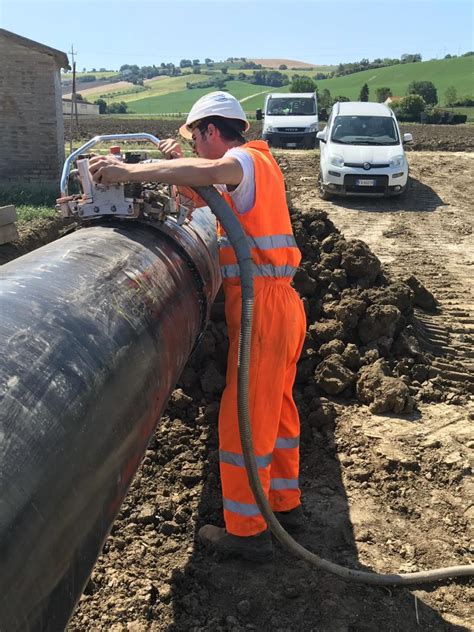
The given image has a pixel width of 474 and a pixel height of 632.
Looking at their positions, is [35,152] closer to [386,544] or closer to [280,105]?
[280,105]

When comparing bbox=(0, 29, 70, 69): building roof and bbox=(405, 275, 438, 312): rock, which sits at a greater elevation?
bbox=(0, 29, 70, 69): building roof

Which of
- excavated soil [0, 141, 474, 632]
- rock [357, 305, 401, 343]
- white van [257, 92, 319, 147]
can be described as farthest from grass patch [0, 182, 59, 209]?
white van [257, 92, 319, 147]

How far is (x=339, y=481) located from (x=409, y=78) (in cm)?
7973

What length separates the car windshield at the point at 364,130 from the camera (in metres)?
14.3

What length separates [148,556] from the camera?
3.46 metres

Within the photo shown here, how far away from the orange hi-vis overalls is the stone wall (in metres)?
12.2

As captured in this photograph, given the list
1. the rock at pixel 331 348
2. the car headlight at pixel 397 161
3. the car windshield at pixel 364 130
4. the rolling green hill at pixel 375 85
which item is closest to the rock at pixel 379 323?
the rock at pixel 331 348

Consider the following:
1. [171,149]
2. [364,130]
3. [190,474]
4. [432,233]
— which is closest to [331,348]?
[190,474]

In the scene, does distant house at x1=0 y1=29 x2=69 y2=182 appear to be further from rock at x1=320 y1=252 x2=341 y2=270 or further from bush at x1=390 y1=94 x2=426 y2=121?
bush at x1=390 y1=94 x2=426 y2=121

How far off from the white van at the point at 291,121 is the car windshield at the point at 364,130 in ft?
20.3

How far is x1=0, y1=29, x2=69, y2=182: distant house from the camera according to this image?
13.9 meters

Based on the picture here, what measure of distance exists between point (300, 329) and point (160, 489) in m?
1.38

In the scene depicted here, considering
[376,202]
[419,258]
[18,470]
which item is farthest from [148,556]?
[376,202]

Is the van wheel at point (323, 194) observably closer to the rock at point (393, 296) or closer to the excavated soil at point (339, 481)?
the excavated soil at point (339, 481)
